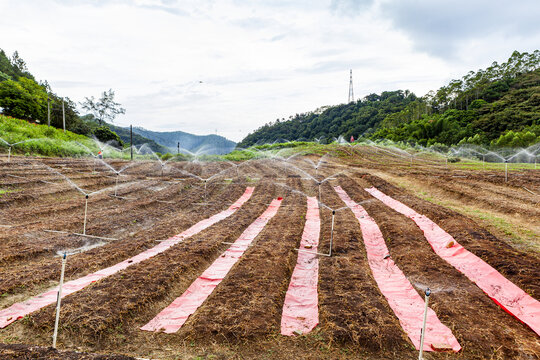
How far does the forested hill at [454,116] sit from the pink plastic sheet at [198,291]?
39359 millimetres

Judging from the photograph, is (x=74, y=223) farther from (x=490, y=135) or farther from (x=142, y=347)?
(x=490, y=135)

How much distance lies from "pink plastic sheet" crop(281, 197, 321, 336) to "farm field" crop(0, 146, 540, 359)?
8 cm

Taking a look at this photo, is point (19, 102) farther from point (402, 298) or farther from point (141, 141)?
point (402, 298)

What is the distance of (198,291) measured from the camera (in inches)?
245

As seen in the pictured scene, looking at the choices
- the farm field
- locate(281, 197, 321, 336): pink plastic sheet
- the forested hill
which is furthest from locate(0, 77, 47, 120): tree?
the forested hill

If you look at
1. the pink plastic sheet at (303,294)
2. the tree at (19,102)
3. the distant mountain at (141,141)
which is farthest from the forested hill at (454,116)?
the tree at (19,102)

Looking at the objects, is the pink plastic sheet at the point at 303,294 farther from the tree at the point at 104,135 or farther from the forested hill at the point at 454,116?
the tree at the point at 104,135

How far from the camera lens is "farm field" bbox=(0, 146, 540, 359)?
4.32 m

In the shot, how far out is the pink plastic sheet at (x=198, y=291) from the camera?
4.89 metres

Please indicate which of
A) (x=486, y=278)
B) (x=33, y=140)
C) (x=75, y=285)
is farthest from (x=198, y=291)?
(x=33, y=140)

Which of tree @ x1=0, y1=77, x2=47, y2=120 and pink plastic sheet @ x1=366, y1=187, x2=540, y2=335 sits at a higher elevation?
tree @ x1=0, y1=77, x2=47, y2=120

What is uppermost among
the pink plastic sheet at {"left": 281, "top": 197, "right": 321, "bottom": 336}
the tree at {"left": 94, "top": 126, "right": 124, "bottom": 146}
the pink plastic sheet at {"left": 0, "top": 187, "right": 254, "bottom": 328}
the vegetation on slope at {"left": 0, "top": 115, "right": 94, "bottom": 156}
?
the tree at {"left": 94, "top": 126, "right": 124, "bottom": 146}

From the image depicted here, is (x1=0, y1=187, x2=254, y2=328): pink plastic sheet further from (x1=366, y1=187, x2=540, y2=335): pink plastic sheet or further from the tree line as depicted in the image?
the tree line

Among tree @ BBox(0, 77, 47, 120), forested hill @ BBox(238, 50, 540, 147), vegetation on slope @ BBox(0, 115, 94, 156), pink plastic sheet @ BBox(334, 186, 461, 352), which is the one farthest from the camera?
forested hill @ BBox(238, 50, 540, 147)
